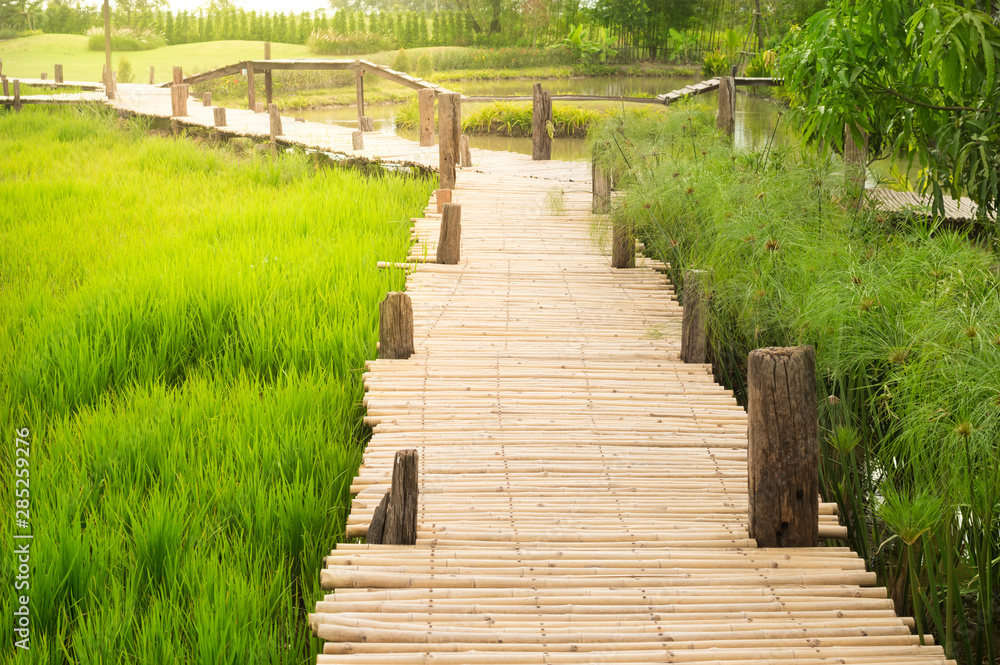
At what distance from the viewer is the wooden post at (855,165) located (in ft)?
16.6

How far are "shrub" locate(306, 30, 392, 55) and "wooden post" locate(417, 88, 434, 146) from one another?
72.3ft

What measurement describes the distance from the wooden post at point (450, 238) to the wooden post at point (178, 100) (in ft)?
33.1

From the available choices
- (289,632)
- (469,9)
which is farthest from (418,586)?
(469,9)

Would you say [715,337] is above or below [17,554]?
above

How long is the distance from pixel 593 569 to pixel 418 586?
516 millimetres

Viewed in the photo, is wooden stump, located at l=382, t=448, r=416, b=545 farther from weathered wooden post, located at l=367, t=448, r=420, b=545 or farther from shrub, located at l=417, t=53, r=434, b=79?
shrub, located at l=417, t=53, r=434, b=79

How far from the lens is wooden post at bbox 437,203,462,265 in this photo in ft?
18.4

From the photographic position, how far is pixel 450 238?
5719mm

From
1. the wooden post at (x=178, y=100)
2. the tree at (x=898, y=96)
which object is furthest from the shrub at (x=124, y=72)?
the tree at (x=898, y=96)

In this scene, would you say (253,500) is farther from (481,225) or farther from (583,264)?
(481,225)

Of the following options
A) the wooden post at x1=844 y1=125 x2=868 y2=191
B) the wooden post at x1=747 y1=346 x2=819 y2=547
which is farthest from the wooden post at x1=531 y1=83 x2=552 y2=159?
the wooden post at x1=747 y1=346 x2=819 y2=547

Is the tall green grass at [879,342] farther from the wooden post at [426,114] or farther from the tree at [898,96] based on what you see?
the wooden post at [426,114]

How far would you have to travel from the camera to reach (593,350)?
4316 mm

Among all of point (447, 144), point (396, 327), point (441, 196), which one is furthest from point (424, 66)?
point (396, 327)
